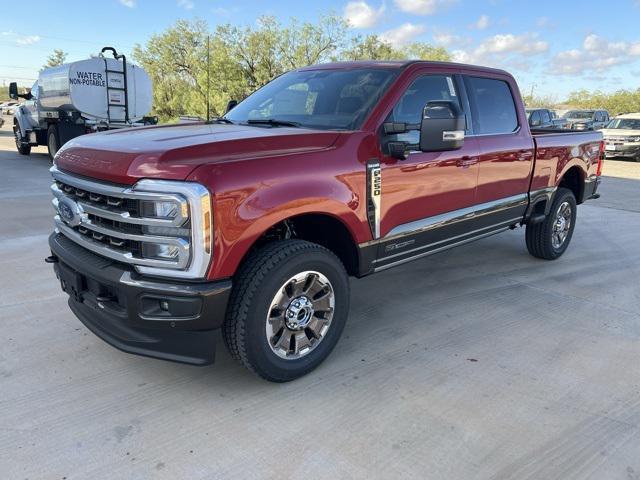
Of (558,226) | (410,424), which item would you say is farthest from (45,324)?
(558,226)

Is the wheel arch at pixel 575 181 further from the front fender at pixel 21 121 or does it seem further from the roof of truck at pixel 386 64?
the front fender at pixel 21 121

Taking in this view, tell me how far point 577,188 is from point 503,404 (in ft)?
13.4

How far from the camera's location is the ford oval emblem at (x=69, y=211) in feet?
9.71

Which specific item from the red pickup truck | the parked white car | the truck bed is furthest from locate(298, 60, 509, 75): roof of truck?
the parked white car

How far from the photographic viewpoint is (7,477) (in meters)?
2.25

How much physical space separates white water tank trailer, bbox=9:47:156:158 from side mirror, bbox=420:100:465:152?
1115 cm

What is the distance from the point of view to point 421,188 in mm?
3664

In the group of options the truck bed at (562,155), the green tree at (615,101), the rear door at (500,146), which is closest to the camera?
the rear door at (500,146)

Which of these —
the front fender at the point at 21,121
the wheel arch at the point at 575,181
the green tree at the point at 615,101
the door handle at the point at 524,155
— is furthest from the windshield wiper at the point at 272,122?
the green tree at the point at 615,101

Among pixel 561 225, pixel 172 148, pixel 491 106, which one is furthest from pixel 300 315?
pixel 561 225

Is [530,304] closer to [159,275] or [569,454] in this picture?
[569,454]

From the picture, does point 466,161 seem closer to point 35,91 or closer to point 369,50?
point 35,91

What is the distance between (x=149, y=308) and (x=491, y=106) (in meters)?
3.48

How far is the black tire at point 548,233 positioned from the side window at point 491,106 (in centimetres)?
126
